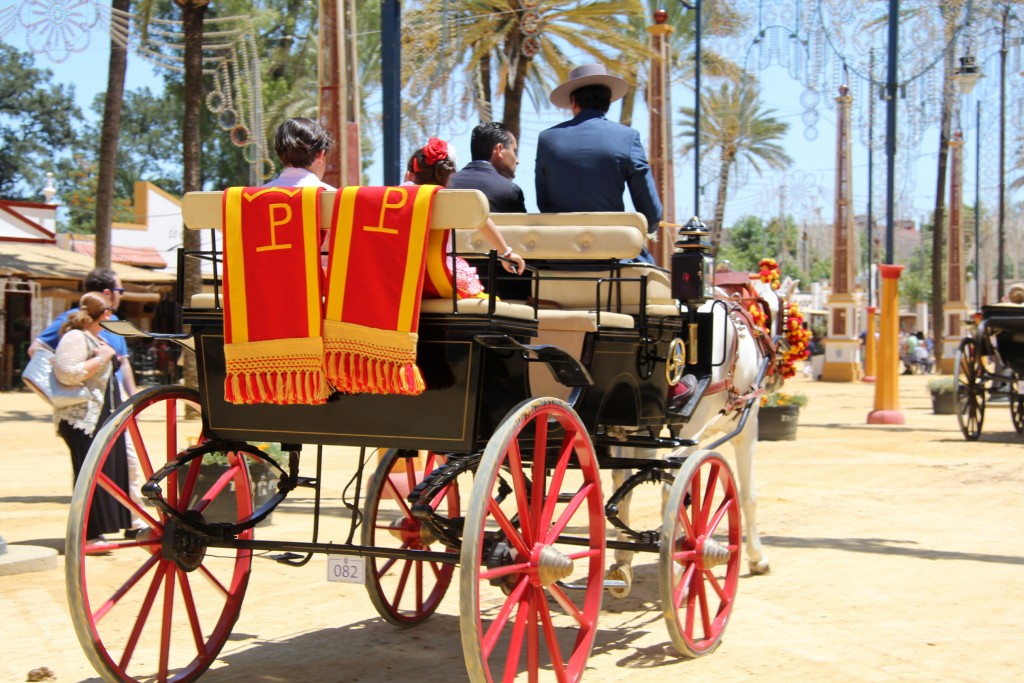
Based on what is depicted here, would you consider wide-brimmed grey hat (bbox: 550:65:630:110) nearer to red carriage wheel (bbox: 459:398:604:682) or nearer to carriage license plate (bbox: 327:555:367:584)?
red carriage wheel (bbox: 459:398:604:682)

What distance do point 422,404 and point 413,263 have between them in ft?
1.83

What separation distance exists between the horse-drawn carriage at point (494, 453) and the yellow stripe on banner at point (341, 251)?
0.32 ft

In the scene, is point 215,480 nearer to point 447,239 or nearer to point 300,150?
point 300,150

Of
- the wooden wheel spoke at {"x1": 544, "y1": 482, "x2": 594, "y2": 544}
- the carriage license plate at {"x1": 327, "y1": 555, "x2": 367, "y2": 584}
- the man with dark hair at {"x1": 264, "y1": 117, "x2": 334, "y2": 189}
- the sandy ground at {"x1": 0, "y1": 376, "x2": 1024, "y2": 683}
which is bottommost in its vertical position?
the sandy ground at {"x1": 0, "y1": 376, "x2": 1024, "y2": 683}

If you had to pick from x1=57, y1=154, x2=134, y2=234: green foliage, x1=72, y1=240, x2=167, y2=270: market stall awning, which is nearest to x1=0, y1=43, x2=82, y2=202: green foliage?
x1=57, y1=154, x2=134, y2=234: green foliage

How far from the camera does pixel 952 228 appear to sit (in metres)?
40.1

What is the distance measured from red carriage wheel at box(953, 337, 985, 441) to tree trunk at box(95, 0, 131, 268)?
554 inches

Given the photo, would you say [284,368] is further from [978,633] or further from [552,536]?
[978,633]

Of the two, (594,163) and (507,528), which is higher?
(594,163)

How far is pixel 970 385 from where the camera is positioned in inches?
621

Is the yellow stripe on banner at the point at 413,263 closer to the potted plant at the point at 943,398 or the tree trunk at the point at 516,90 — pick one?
the tree trunk at the point at 516,90

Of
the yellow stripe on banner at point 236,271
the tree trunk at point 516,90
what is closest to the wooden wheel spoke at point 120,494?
the yellow stripe on banner at point 236,271

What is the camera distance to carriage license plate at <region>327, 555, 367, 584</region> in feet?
14.6

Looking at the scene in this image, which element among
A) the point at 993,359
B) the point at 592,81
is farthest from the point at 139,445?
the point at 993,359
